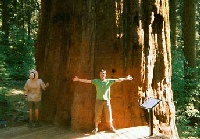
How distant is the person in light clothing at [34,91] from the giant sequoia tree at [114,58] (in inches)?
20.5

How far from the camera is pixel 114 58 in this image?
8.55 metres

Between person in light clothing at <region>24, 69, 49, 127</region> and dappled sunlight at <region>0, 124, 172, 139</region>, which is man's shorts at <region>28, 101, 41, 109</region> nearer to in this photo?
person in light clothing at <region>24, 69, 49, 127</region>

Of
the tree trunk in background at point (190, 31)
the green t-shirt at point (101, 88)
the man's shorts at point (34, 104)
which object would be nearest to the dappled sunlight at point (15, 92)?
the man's shorts at point (34, 104)

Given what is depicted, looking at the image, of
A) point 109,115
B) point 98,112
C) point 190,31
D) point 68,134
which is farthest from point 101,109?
point 190,31

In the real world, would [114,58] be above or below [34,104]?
above

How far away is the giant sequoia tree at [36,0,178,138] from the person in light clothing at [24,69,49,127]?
20.5 inches

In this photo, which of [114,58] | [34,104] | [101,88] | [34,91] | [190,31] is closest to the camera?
[101,88]

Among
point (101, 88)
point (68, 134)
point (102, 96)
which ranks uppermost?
point (101, 88)

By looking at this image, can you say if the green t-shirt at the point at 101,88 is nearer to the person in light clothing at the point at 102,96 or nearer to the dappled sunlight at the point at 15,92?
the person in light clothing at the point at 102,96

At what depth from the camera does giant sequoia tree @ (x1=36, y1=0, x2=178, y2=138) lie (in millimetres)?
8492

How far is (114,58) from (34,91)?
228 cm

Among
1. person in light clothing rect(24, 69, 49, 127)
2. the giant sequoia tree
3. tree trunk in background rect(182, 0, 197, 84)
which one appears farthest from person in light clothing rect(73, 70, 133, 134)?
tree trunk in background rect(182, 0, 197, 84)

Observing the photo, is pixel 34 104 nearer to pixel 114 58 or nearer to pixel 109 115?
pixel 109 115

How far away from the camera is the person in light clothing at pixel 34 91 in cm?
880
